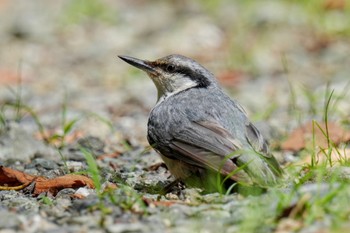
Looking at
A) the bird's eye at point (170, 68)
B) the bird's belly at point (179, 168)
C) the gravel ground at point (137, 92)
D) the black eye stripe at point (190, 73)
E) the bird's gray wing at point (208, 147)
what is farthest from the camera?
Result: the bird's eye at point (170, 68)

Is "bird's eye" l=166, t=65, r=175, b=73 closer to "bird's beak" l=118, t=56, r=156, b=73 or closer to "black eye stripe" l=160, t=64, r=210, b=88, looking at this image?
"black eye stripe" l=160, t=64, r=210, b=88

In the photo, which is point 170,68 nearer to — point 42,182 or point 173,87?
point 173,87

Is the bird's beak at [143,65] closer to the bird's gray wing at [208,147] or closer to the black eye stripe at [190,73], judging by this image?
the black eye stripe at [190,73]

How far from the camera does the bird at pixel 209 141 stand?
4.78m

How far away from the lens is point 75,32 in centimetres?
1234

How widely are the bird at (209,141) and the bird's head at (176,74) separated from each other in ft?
0.22

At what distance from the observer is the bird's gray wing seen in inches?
187

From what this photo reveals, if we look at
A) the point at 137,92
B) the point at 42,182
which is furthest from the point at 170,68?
the point at 137,92

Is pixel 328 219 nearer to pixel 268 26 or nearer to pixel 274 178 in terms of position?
pixel 274 178

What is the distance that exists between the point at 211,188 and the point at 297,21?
7191 mm

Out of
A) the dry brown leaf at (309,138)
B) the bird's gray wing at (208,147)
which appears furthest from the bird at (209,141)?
the dry brown leaf at (309,138)

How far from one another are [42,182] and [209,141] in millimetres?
1062

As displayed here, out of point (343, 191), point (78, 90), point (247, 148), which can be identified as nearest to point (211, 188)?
point (247, 148)

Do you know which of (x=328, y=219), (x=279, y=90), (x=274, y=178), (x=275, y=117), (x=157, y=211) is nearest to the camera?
(x=328, y=219)
